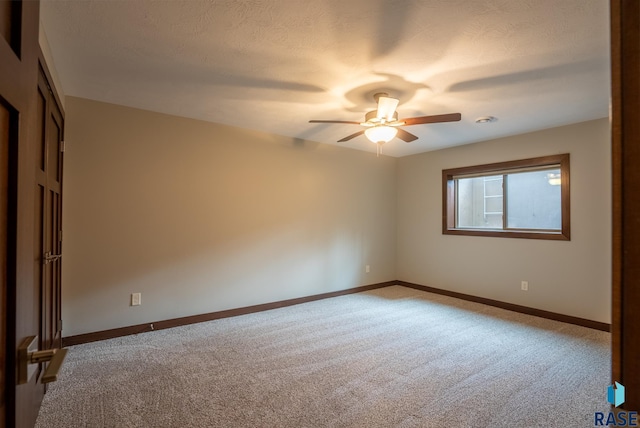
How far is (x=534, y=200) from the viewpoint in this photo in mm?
4203

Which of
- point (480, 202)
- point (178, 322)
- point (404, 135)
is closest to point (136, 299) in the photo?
point (178, 322)

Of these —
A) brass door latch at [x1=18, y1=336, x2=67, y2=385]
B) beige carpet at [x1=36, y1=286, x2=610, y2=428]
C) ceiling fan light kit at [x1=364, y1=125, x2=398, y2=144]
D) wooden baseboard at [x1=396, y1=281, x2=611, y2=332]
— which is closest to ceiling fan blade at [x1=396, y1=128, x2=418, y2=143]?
ceiling fan light kit at [x1=364, y1=125, x2=398, y2=144]

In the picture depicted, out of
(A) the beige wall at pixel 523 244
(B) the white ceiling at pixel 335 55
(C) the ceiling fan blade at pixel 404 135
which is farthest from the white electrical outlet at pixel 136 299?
(A) the beige wall at pixel 523 244

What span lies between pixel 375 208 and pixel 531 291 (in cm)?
249

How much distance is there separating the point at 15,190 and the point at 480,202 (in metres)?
5.22

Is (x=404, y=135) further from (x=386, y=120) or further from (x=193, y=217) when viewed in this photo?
(x=193, y=217)

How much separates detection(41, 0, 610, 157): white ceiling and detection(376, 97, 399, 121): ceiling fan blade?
0.16m

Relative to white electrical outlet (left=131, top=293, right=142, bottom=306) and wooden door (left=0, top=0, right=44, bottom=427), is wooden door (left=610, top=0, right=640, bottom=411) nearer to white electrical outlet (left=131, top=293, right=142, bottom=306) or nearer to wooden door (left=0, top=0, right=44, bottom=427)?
wooden door (left=0, top=0, right=44, bottom=427)

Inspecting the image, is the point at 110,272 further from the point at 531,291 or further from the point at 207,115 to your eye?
the point at 531,291

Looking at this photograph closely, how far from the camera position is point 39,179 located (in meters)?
1.92

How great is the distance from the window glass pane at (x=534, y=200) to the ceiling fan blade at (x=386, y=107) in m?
2.56

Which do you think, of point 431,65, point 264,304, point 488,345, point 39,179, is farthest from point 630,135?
point 264,304

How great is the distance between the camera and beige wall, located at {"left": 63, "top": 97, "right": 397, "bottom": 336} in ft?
10.1
